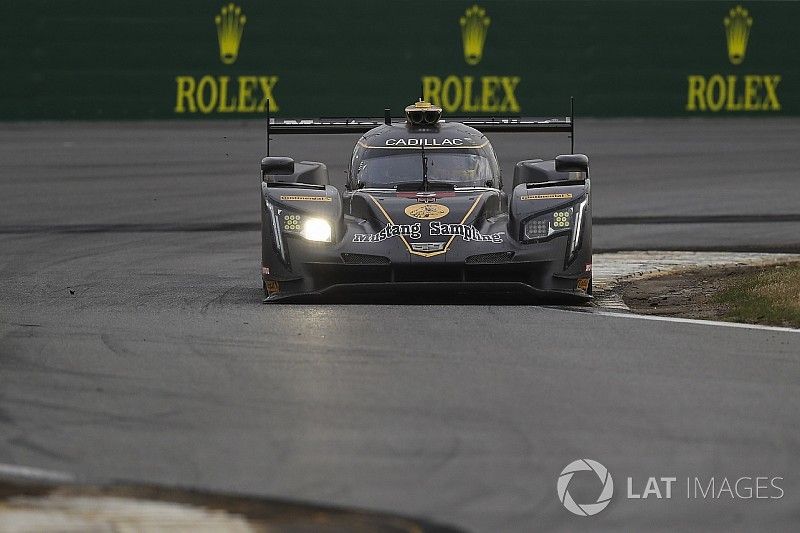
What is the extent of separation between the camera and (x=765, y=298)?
11.8 m

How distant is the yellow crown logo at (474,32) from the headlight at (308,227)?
66.4 ft

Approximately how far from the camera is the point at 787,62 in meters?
32.9

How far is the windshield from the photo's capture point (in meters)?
13.4

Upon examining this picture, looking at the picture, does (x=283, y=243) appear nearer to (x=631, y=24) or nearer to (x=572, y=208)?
(x=572, y=208)

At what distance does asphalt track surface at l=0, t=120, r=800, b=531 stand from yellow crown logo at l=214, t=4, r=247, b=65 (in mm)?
15145

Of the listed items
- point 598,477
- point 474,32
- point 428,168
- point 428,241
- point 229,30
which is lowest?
point 598,477

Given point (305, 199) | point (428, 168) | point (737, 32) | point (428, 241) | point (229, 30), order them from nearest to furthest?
point (428, 241) < point (305, 199) < point (428, 168) < point (229, 30) < point (737, 32)

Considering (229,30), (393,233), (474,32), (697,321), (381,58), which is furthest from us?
(381,58)

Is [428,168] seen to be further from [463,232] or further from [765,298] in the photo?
[765,298]

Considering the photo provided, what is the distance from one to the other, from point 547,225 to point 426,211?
877 millimetres


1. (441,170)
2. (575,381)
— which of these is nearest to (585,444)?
(575,381)

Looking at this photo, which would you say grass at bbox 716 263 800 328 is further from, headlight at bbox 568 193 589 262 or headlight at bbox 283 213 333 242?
headlight at bbox 283 213 333 242

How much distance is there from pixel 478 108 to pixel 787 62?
250 inches

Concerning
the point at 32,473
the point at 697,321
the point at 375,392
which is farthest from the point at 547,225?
the point at 32,473
